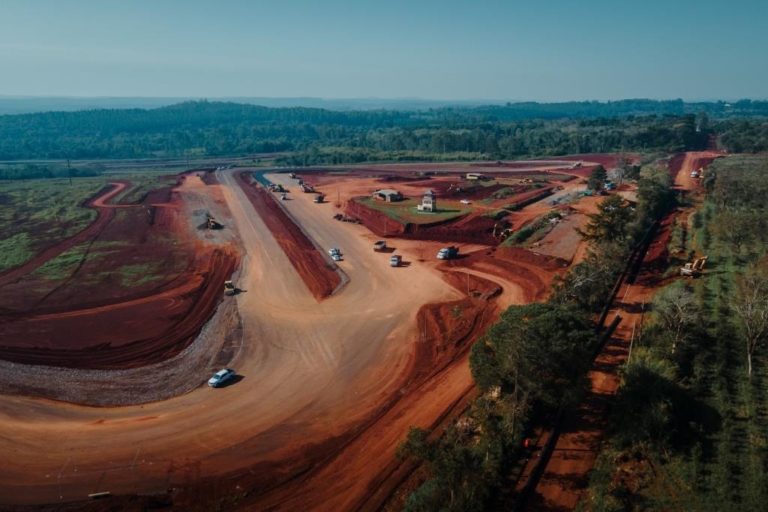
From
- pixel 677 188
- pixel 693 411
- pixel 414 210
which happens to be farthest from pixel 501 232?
pixel 677 188

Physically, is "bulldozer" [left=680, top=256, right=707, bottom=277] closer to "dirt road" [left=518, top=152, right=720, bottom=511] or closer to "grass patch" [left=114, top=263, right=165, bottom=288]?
"dirt road" [left=518, top=152, right=720, bottom=511]

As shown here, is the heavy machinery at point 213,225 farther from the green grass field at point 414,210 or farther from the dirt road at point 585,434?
the dirt road at point 585,434

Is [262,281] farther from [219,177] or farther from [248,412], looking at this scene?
[219,177]

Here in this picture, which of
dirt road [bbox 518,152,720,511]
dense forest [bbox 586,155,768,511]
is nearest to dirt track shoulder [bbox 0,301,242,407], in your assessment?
dirt road [bbox 518,152,720,511]

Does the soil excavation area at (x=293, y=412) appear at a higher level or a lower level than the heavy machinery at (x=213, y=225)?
lower

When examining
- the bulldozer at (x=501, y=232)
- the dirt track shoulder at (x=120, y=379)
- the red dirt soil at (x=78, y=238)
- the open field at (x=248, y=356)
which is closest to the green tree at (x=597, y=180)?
the open field at (x=248, y=356)

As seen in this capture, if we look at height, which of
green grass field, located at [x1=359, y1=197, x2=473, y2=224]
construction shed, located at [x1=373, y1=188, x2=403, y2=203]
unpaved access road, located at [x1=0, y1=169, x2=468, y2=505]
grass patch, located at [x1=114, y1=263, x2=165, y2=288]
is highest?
construction shed, located at [x1=373, y1=188, x2=403, y2=203]
